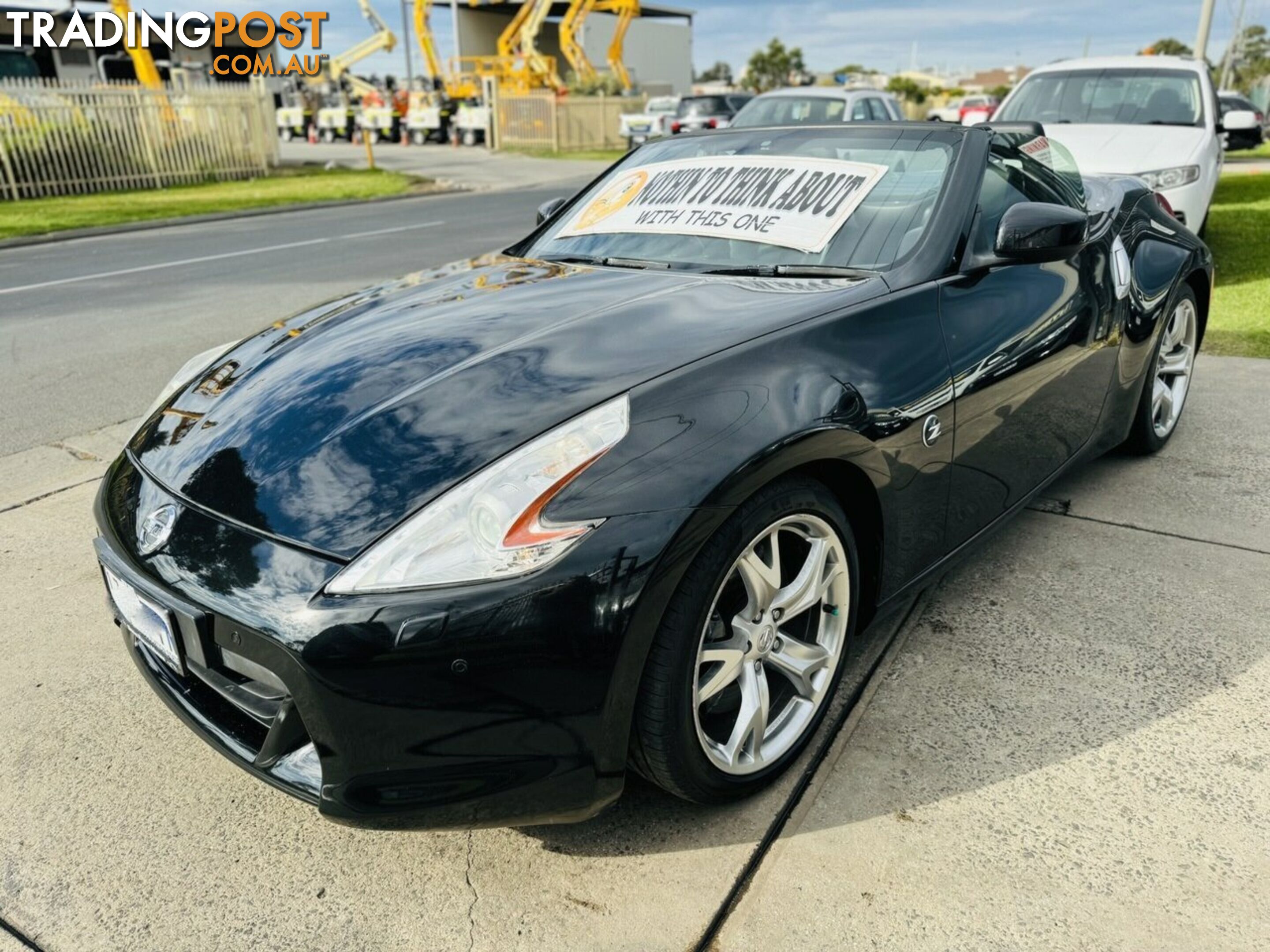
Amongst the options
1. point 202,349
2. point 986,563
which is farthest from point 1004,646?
point 202,349

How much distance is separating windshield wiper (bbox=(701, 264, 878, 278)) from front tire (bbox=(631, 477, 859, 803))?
0.70 m

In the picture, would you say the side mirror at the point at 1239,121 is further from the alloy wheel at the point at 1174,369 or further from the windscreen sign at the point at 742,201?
the windscreen sign at the point at 742,201

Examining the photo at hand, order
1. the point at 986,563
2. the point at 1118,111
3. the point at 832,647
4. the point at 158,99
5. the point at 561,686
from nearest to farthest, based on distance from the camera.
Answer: the point at 561,686 → the point at 832,647 → the point at 986,563 → the point at 1118,111 → the point at 158,99

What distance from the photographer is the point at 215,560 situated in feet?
5.95

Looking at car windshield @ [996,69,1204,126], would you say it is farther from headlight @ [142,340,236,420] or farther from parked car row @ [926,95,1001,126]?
headlight @ [142,340,236,420]

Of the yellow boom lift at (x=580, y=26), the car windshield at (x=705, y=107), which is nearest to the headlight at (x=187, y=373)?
the car windshield at (x=705, y=107)

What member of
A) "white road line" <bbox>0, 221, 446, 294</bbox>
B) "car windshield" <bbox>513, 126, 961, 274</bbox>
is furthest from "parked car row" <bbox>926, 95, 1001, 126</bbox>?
"white road line" <bbox>0, 221, 446, 294</bbox>

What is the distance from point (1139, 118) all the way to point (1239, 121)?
31.4 inches

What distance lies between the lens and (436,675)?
1634 millimetres

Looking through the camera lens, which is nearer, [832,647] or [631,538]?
[631,538]

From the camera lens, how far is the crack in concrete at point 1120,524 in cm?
325

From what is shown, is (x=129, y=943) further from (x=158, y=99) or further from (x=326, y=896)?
(x=158, y=99)

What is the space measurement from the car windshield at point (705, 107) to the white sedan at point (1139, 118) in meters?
13.7

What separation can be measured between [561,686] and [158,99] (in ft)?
66.5
